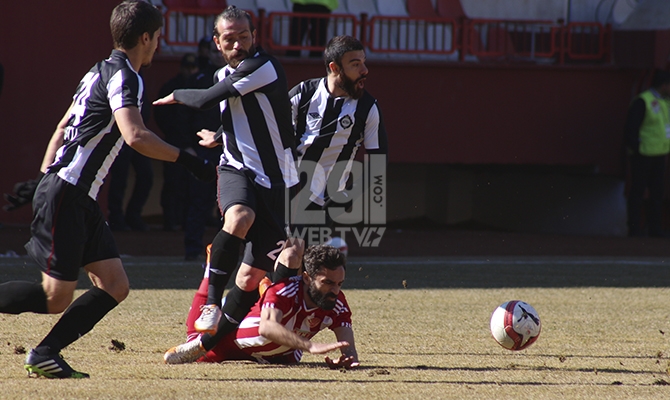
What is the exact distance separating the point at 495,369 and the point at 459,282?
4430 millimetres

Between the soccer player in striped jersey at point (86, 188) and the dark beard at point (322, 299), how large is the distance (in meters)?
1.02

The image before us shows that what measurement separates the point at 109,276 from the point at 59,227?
0.40 m

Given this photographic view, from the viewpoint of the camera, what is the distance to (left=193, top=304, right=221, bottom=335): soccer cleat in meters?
5.22

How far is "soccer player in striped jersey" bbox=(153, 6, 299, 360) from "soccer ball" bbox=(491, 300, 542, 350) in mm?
1558

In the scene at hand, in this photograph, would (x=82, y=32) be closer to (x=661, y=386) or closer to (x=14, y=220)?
(x=14, y=220)

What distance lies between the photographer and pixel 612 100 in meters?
15.2

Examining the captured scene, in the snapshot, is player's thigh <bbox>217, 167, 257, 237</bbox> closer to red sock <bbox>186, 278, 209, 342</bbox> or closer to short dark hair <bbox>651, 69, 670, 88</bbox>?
red sock <bbox>186, 278, 209, 342</bbox>

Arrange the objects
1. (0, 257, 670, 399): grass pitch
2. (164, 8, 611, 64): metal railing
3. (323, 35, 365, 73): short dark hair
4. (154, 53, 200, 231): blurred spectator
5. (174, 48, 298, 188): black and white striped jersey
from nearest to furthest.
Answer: (0, 257, 670, 399): grass pitch, (174, 48, 298, 188): black and white striped jersey, (323, 35, 365, 73): short dark hair, (154, 53, 200, 231): blurred spectator, (164, 8, 611, 64): metal railing

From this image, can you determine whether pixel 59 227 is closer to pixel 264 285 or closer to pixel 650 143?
pixel 264 285

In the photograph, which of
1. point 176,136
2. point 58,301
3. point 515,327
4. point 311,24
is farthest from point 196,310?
point 311,24

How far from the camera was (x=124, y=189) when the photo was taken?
13180 millimetres

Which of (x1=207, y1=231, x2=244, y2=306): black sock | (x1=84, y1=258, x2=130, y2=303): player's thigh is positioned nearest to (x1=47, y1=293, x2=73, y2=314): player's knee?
(x1=84, y1=258, x2=130, y2=303): player's thigh

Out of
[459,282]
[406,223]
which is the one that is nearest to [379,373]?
[459,282]

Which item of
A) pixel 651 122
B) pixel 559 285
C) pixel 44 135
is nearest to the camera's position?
pixel 559 285
